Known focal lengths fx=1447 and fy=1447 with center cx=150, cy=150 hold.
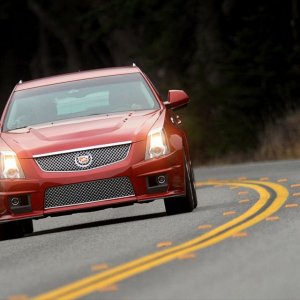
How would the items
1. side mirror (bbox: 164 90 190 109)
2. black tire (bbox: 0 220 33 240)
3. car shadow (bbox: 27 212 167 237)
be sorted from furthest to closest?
side mirror (bbox: 164 90 190 109) → car shadow (bbox: 27 212 167 237) → black tire (bbox: 0 220 33 240)

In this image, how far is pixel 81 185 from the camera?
14.0 metres

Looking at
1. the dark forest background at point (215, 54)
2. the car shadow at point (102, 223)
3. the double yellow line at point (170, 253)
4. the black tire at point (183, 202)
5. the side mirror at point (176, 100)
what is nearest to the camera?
the double yellow line at point (170, 253)

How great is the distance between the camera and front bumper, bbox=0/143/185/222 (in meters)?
14.0

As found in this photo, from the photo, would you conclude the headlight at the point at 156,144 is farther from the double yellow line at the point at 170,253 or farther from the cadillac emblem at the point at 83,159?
the double yellow line at the point at 170,253

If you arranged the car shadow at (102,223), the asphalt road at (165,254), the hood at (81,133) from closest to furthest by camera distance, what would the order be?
1. the asphalt road at (165,254)
2. the hood at (81,133)
3. the car shadow at (102,223)

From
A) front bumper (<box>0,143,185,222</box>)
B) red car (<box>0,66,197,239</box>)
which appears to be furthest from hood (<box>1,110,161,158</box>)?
front bumper (<box>0,143,185,222</box>)

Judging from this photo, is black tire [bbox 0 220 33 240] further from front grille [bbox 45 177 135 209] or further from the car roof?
the car roof

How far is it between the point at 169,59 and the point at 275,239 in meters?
25.3

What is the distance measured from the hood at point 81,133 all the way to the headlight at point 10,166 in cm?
7

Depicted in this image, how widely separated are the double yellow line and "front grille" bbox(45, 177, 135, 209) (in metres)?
1.13

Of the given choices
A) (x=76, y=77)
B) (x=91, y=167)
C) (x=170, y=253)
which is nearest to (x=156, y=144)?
(x=91, y=167)

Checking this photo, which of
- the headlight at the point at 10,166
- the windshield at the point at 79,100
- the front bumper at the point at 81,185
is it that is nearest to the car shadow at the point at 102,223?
the front bumper at the point at 81,185

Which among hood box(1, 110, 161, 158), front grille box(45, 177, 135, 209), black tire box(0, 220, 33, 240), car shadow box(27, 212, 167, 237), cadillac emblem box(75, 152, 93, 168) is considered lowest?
car shadow box(27, 212, 167, 237)

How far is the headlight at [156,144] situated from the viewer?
46.4 feet
